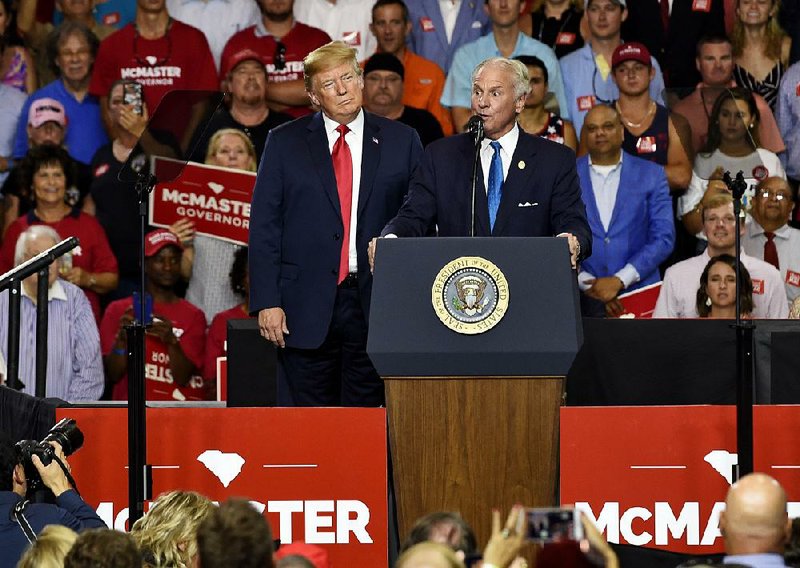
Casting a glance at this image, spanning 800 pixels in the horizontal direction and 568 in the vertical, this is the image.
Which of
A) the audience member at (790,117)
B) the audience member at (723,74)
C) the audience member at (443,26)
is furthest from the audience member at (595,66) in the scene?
the audience member at (790,117)

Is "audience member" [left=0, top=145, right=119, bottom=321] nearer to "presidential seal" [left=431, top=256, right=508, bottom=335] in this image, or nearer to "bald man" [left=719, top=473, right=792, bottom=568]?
"presidential seal" [left=431, top=256, right=508, bottom=335]

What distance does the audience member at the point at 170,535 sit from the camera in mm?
4637

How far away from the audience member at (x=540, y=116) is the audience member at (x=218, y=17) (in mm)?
1790

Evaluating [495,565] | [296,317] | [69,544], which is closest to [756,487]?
[495,565]

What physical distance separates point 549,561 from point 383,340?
195 centimetres

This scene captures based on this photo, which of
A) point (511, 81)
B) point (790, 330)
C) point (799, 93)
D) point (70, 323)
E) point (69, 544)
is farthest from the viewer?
point (799, 93)

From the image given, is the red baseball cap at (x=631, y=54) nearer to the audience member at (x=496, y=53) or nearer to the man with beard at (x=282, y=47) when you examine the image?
the audience member at (x=496, y=53)

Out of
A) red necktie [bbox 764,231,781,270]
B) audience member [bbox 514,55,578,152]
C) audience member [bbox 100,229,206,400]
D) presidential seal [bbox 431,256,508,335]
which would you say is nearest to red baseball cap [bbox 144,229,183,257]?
audience member [bbox 100,229,206,400]

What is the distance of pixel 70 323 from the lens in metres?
8.23

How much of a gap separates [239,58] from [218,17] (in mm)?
655

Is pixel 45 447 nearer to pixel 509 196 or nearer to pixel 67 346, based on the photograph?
pixel 509 196

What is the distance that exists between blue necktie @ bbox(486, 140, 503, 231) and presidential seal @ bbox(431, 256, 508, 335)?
59cm

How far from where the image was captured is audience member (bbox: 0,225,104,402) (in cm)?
816

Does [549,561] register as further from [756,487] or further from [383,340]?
[383,340]
